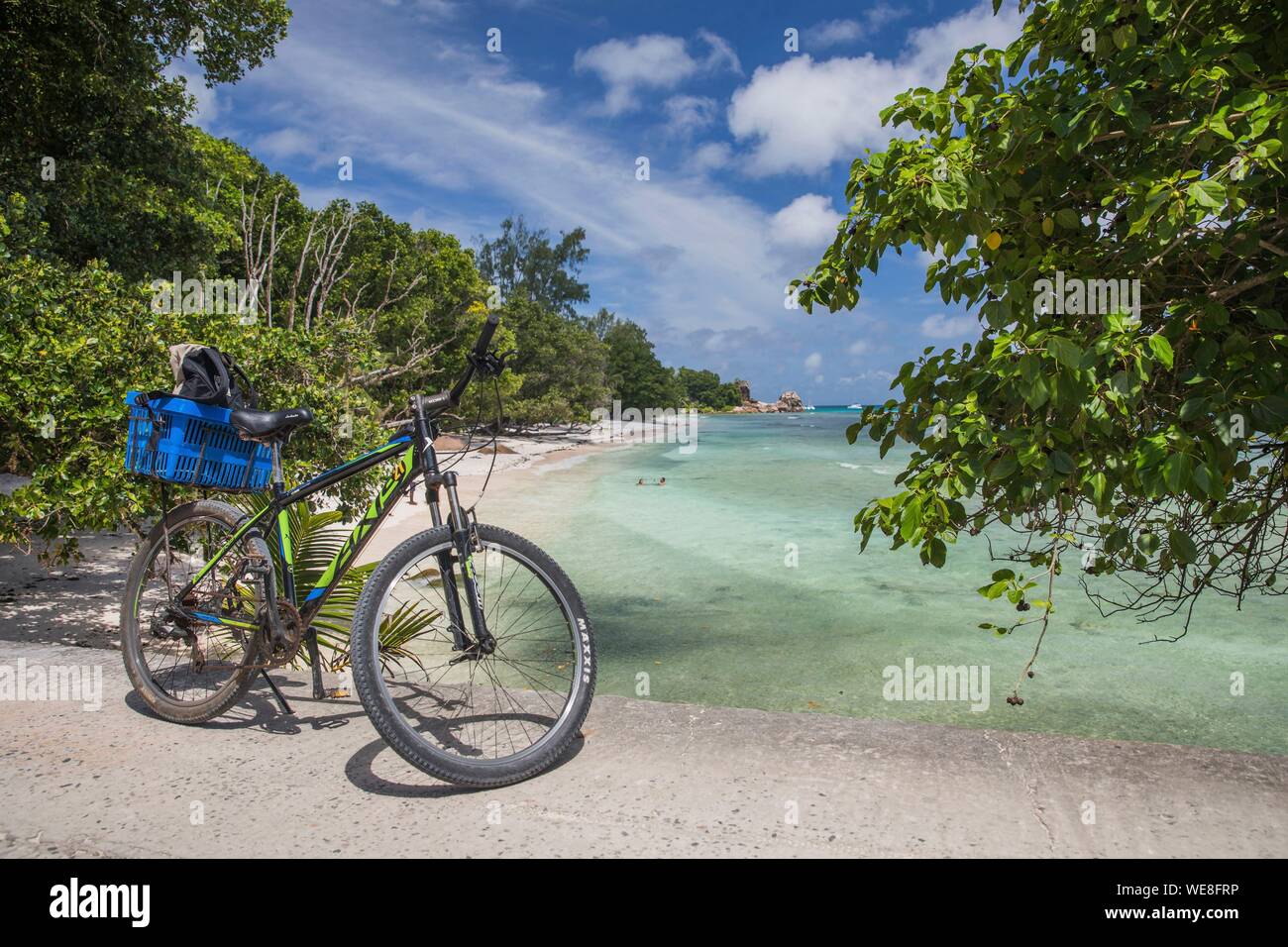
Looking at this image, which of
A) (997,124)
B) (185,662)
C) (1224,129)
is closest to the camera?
(1224,129)

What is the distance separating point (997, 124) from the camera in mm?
2852

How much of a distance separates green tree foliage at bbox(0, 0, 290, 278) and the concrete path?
775 cm

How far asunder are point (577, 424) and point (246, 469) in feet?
208

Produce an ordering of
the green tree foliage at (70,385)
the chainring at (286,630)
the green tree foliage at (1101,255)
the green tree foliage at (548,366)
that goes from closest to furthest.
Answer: the green tree foliage at (1101,255)
the chainring at (286,630)
the green tree foliage at (70,385)
the green tree foliage at (548,366)

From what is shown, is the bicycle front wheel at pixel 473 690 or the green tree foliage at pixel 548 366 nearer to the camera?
the bicycle front wheel at pixel 473 690

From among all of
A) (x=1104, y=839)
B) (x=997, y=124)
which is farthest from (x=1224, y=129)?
(x=1104, y=839)

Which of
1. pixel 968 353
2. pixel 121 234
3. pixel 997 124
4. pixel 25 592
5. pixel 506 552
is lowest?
pixel 25 592

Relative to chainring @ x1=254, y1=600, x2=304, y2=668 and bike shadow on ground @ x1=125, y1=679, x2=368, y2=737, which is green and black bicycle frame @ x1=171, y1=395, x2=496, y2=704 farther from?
bike shadow on ground @ x1=125, y1=679, x2=368, y2=737

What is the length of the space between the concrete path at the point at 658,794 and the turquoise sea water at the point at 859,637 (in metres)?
5.06

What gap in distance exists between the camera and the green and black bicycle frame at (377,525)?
112 inches

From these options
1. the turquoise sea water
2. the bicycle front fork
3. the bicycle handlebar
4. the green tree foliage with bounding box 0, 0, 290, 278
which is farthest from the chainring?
the green tree foliage with bounding box 0, 0, 290, 278

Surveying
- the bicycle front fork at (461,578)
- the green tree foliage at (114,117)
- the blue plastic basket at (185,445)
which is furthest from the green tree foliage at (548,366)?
the bicycle front fork at (461,578)

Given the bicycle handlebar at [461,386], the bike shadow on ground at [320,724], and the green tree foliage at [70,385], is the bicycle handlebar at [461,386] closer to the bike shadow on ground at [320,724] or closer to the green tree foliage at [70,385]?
the bike shadow on ground at [320,724]
